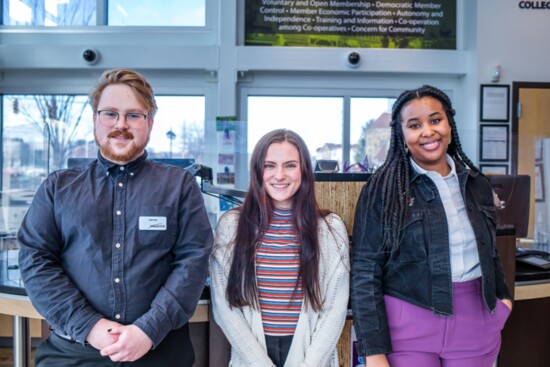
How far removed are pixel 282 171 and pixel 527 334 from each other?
1.50 metres

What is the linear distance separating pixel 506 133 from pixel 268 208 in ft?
11.5

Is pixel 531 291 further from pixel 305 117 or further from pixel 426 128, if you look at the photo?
pixel 305 117

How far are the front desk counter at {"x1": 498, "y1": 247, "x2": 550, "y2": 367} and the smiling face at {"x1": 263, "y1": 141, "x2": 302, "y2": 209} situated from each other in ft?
4.08

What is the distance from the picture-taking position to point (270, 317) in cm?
130

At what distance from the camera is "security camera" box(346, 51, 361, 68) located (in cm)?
406

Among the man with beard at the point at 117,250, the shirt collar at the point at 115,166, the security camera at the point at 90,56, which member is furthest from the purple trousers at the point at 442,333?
the security camera at the point at 90,56

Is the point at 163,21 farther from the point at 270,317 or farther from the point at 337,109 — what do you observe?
the point at 270,317

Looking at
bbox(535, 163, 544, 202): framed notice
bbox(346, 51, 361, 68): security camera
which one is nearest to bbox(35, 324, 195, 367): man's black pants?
bbox(346, 51, 361, 68): security camera

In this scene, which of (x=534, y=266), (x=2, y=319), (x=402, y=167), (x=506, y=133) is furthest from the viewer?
(x=506, y=133)

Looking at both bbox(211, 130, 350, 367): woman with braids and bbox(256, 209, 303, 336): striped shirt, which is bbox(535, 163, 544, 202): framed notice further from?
bbox(256, 209, 303, 336): striped shirt

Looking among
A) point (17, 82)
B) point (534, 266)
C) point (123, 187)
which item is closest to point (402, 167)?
point (123, 187)

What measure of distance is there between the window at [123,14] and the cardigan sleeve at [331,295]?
3.64 meters

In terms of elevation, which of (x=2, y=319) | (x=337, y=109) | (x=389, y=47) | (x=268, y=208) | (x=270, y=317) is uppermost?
(x=389, y=47)

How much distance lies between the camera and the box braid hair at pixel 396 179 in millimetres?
1266
